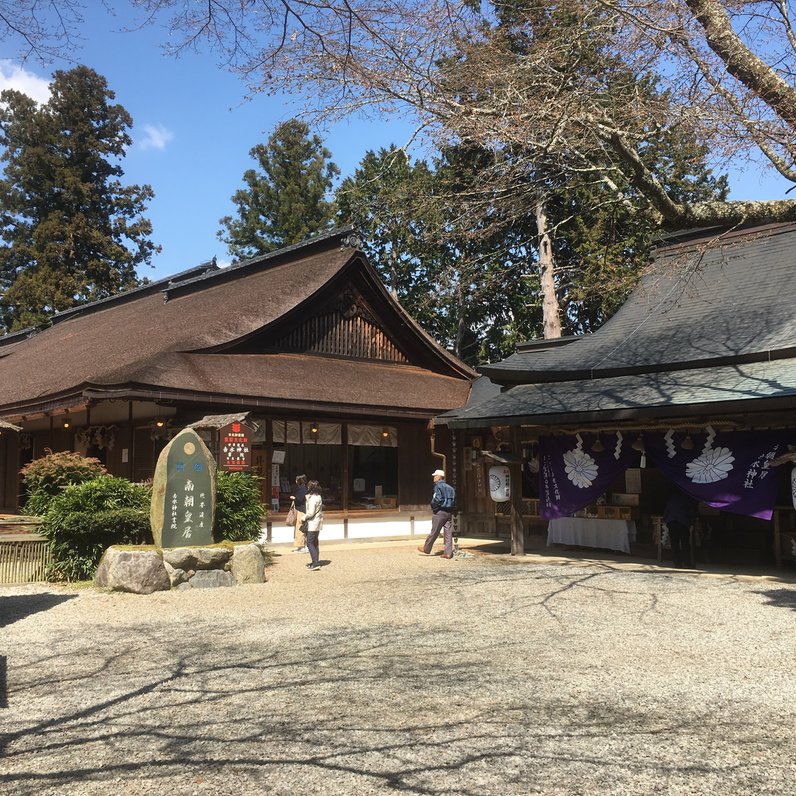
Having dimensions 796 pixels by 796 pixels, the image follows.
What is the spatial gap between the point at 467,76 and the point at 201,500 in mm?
6638

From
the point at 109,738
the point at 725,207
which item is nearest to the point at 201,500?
the point at 109,738

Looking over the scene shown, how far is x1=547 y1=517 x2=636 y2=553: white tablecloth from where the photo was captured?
43.6 feet

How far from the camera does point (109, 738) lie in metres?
4.34

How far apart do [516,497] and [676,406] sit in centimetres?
368

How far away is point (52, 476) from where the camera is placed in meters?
11.5

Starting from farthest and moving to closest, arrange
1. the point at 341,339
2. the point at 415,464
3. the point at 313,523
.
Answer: the point at 341,339 → the point at 415,464 → the point at 313,523

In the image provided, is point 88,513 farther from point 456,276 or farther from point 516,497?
point 456,276

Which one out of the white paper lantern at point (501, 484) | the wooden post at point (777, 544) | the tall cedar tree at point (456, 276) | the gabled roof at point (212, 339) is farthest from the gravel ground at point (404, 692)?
the tall cedar tree at point (456, 276)

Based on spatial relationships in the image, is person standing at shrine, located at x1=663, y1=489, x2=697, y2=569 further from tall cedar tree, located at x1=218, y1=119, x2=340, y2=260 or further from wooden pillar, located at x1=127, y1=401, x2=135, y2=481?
tall cedar tree, located at x1=218, y1=119, x2=340, y2=260

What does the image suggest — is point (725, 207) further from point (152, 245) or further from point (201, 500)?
point (152, 245)

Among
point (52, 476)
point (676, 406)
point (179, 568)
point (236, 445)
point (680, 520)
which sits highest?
point (676, 406)

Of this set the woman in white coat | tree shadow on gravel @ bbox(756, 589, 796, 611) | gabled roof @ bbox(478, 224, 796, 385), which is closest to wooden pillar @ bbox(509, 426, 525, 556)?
gabled roof @ bbox(478, 224, 796, 385)

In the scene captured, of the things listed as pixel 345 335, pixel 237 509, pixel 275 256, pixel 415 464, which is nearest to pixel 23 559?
pixel 237 509

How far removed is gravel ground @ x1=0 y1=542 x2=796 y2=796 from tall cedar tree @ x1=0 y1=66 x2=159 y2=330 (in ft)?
89.6
